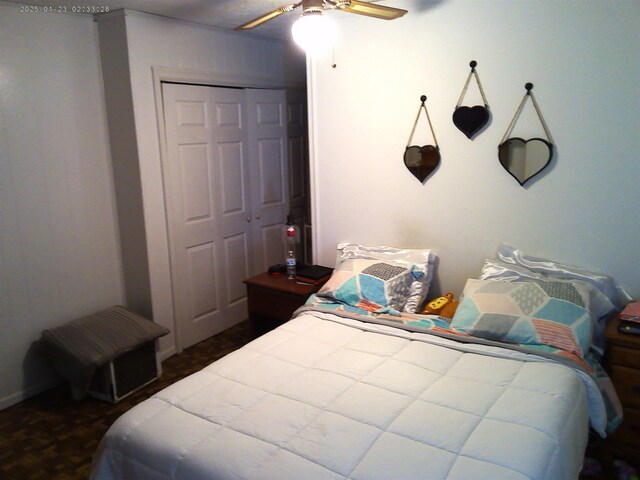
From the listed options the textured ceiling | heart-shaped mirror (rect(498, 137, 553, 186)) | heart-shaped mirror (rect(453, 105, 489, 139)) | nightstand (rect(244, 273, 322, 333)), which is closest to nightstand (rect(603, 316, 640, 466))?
heart-shaped mirror (rect(498, 137, 553, 186))

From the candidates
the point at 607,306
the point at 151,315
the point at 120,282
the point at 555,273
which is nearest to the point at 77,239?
the point at 120,282

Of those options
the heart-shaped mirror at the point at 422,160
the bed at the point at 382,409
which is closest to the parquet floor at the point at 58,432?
the bed at the point at 382,409

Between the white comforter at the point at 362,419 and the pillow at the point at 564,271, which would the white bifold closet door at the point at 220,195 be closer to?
the white comforter at the point at 362,419

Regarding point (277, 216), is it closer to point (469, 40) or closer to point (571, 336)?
point (469, 40)

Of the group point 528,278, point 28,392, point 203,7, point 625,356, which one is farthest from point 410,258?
point 28,392

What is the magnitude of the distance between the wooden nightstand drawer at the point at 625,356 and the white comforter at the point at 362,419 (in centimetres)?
26

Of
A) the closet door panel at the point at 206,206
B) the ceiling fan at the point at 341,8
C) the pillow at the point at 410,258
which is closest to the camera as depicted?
the ceiling fan at the point at 341,8

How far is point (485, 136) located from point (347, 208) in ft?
3.09

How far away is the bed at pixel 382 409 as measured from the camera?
4.69 feet

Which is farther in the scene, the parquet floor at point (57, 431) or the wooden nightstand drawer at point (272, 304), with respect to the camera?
the wooden nightstand drawer at point (272, 304)

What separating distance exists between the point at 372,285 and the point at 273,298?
72cm

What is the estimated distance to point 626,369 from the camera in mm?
2051

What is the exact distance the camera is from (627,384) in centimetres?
206

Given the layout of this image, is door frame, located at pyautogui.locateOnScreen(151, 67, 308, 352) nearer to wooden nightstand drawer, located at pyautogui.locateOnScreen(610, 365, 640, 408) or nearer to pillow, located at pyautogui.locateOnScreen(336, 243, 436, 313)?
pillow, located at pyautogui.locateOnScreen(336, 243, 436, 313)
